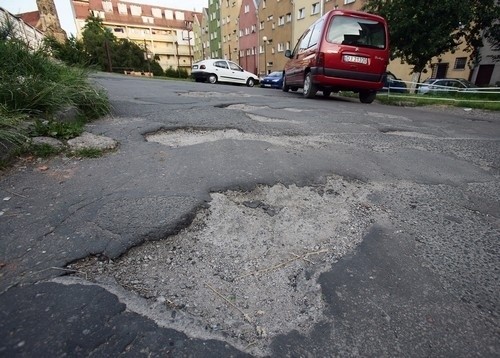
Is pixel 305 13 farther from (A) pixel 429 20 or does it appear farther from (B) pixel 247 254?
(B) pixel 247 254

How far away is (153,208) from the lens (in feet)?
6.55

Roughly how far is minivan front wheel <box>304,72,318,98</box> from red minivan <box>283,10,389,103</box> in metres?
0.24

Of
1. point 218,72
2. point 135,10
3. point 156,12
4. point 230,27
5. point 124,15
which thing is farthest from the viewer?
point 156,12

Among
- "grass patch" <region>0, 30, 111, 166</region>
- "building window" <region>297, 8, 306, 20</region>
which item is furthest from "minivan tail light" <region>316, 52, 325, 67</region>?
"building window" <region>297, 8, 306, 20</region>

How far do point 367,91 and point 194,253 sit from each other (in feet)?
26.3

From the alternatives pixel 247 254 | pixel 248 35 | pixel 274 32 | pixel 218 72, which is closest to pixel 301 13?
pixel 274 32

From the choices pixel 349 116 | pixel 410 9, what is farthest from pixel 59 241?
pixel 410 9

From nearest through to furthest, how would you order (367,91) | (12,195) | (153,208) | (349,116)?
(153,208)
(12,195)
(349,116)
(367,91)

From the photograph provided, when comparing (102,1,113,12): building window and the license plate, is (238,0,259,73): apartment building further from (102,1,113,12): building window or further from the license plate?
the license plate

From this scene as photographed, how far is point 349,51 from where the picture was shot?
6.93 m

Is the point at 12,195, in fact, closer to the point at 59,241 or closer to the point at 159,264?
the point at 59,241

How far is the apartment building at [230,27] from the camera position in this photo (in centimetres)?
4810

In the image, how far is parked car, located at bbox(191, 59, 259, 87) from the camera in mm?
17250

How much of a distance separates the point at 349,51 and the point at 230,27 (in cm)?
4978
